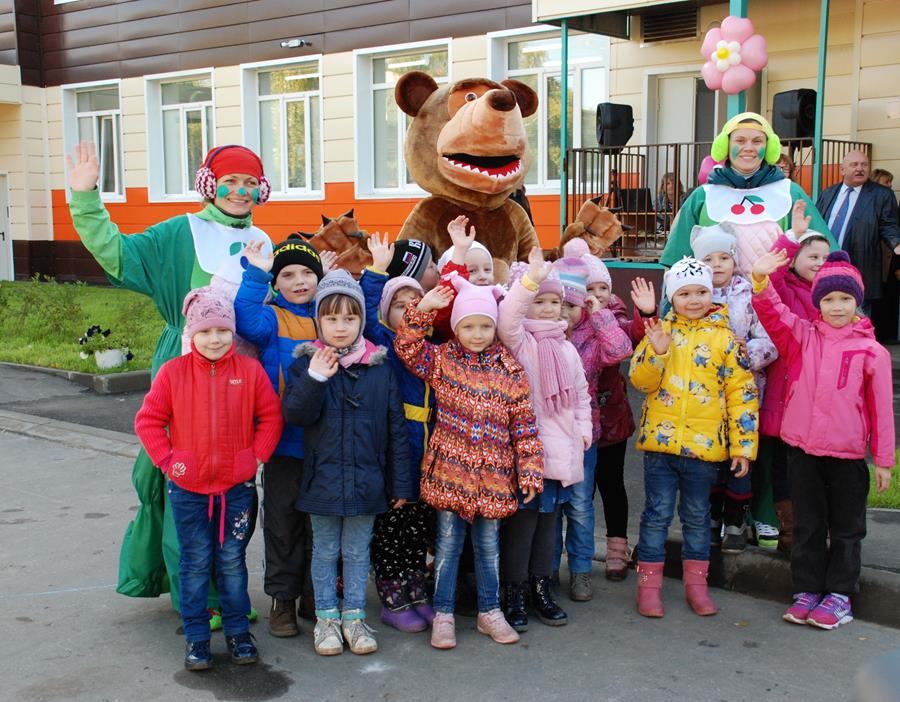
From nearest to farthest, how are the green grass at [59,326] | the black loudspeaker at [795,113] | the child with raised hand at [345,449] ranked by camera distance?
the child with raised hand at [345,449], the black loudspeaker at [795,113], the green grass at [59,326]

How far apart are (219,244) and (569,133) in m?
9.99

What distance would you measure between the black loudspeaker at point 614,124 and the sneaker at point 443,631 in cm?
881

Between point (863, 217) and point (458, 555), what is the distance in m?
7.58

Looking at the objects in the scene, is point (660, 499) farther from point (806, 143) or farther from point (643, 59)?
point (643, 59)

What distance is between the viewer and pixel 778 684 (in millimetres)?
3770

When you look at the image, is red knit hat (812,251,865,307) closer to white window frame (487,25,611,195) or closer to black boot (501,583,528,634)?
black boot (501,583,528,634)

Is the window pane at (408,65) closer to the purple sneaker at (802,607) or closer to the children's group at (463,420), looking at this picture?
the children's group at (463,420)

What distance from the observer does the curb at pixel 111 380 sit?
998 centimetres

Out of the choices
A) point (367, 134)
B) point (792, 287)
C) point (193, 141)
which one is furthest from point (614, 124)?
point (193, 141)

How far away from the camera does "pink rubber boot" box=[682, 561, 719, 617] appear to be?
4488mm

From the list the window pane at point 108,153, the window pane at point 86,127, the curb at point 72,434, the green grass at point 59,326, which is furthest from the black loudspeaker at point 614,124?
the window pane at point 86,127

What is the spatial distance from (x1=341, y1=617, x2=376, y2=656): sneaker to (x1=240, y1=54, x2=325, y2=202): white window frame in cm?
1304

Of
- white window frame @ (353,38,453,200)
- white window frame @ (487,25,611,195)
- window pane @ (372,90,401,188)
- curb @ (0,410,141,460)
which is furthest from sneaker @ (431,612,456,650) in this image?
window pane @ (372,90,401,188)

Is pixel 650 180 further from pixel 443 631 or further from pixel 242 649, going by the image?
pixel 242 649
